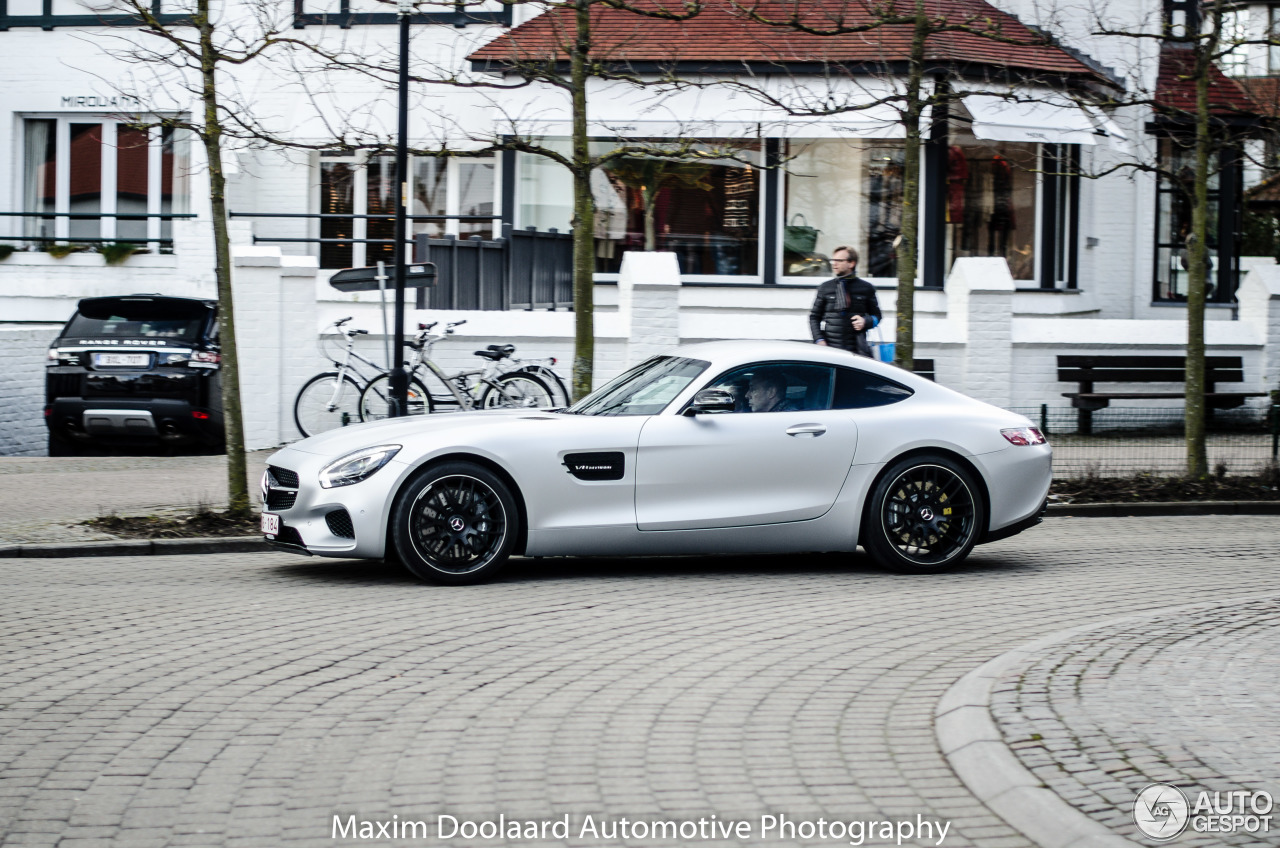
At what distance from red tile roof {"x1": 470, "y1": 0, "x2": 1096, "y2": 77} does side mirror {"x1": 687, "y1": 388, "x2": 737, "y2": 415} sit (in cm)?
1232

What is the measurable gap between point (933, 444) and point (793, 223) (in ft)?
42.4

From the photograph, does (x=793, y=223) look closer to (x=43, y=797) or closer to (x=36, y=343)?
(x=36, y=343)

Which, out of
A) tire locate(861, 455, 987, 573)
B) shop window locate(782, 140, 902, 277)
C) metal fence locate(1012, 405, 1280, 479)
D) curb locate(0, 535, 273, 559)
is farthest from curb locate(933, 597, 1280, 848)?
shop window locate(782, 140, 902, 277)

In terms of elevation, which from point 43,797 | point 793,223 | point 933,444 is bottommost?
point 43,797

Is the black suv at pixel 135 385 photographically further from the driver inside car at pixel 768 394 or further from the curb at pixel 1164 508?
the curb at pixel 1164 508

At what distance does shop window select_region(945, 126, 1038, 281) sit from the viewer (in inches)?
865

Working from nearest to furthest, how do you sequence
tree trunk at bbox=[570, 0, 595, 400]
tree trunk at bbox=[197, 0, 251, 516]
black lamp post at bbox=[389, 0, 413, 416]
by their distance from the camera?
tree trunk at bbox=[197, 0, 251, 516] < tree trunk at bbox=[570, 0, 595, 400] < black lamp post at bbox=[389, 0, 413, 416]

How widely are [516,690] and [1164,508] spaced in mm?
8545

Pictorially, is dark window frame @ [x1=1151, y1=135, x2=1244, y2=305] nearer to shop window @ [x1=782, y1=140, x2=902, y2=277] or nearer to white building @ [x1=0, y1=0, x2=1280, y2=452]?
white building @ [x1=0, y1=0, x2=1280, y2=452]

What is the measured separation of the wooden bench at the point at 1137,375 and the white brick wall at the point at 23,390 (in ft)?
40.9

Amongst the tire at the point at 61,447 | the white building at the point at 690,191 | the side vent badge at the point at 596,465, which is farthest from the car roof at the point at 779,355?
the tire at the point at 61,447

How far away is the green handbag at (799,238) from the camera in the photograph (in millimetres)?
21953

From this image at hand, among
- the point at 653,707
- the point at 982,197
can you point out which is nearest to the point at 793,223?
the point at 982,197

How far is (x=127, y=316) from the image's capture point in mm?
15789
